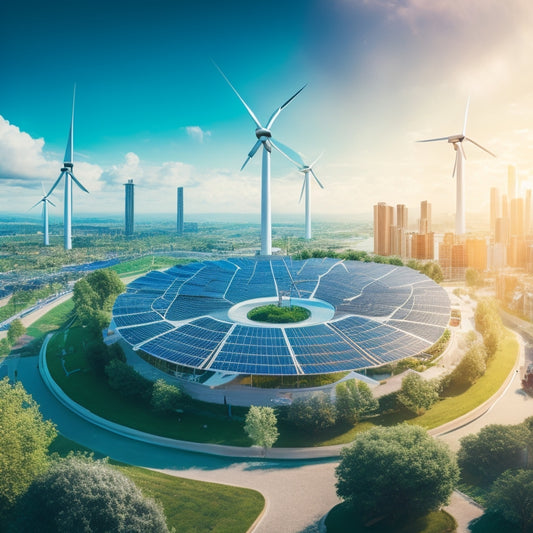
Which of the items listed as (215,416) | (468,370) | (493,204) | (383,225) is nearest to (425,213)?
(383,225)

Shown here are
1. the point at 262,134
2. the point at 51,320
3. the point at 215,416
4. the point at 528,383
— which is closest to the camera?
the point at 215,416

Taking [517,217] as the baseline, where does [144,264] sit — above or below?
below

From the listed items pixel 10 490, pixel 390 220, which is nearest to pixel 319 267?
pixel 10 490

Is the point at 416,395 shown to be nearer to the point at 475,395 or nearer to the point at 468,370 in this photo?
the point at 475,395

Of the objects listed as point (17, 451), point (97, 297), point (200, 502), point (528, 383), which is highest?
point (97, 297)

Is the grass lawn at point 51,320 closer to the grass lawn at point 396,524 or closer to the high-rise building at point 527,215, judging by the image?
the grass lawn at point 396,524

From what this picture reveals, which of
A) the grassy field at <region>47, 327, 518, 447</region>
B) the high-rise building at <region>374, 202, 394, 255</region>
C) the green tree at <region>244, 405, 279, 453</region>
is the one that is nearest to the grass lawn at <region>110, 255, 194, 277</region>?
the high-rise building at <region>374, 202, 394, 255</region>

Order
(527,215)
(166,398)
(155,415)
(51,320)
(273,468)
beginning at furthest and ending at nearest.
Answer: (527,215), (51,320), (155,415), (166,398), (273,468)

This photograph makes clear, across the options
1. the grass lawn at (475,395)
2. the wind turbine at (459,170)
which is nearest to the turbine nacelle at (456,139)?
the wind turbine at (459,170)
